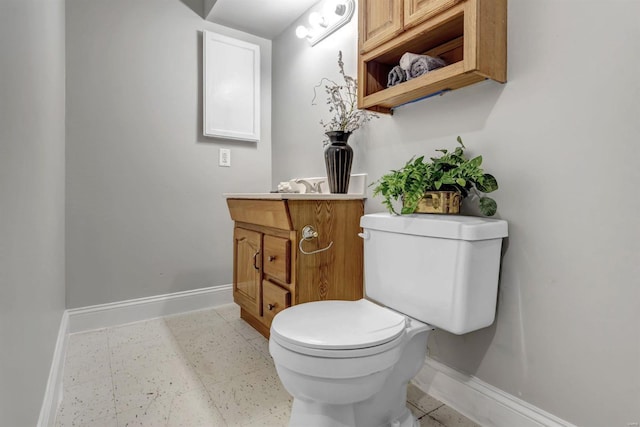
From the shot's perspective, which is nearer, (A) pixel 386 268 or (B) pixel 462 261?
(B) pixel 462 261

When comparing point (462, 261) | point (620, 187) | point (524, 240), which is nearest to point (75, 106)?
point (462, 261)

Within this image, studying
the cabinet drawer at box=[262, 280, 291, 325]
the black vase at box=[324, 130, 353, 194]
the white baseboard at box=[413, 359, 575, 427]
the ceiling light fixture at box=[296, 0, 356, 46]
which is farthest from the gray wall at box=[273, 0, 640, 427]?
the ceiling light fixture at box=[296, 0, 356, 46]

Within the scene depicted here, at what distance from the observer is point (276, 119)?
98.3 inches

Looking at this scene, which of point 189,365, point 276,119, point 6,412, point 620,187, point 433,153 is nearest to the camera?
point 6,412

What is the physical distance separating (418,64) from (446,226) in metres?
0.64

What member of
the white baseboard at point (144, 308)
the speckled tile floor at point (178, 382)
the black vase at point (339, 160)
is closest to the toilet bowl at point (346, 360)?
the speckled tile floor at point (178, 382)

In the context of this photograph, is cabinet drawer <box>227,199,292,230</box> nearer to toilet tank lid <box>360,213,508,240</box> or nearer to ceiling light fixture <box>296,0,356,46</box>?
toilet tank lid <box>360,213,508,240</box>

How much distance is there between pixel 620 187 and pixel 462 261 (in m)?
0.44

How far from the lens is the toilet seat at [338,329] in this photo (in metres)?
0.87

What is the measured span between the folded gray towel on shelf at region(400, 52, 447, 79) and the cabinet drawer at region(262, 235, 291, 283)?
2.81 feet

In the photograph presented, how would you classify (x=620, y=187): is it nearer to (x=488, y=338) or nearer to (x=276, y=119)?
(x=488, y=338)

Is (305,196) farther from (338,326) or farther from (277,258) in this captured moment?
(338,326)

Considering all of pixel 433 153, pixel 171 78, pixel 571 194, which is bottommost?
→ pixel 571 194

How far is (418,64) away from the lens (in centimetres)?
123
